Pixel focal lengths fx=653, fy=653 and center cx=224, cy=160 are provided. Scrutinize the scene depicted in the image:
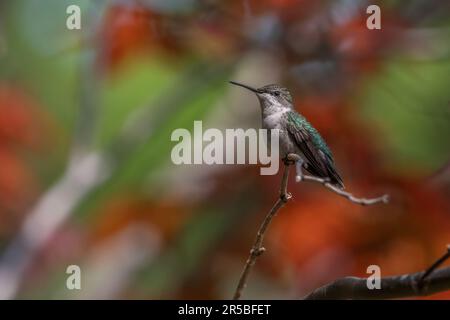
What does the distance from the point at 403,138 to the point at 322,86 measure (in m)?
0.57

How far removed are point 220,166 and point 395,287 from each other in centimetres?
234

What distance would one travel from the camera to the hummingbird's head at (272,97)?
258 cm

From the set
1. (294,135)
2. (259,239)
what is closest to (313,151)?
(294,135)

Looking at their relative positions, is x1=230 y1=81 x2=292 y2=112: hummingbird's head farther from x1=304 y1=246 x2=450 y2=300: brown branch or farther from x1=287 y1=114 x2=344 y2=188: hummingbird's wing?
x1=304 y1=246 x2=450 y2=300: brown branch

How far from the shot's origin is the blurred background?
3.46m

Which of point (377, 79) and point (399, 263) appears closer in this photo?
point (399, 263)

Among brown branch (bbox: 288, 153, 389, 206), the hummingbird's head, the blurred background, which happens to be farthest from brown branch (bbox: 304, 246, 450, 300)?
the blurred background

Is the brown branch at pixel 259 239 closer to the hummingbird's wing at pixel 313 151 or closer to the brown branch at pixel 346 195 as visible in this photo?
the brown branch at pixel 346 195

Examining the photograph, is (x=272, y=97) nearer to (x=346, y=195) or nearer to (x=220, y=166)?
(x=220, y=166)

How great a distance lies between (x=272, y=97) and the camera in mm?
2625

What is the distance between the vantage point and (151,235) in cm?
380

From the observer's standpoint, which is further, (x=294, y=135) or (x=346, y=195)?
(x=294, y=135)

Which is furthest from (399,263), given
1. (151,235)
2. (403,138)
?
(151,235)
